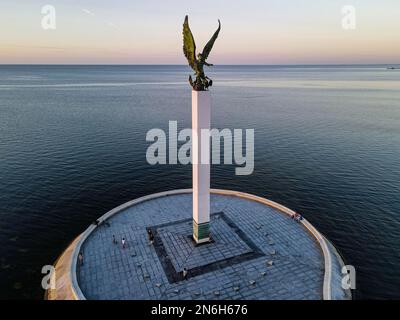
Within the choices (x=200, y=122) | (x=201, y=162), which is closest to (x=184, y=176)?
(x=201, y=162)

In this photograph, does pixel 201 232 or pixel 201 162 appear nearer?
pixel 201 162

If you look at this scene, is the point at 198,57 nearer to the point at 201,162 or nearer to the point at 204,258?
the point at 201,162

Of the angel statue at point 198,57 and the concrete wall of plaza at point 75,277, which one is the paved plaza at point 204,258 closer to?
the concrete wall of plaza at point 75,277

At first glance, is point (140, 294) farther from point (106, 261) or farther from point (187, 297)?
point (106, 261)

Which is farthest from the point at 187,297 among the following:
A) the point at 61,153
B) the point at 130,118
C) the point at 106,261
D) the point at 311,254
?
the point at 130,118

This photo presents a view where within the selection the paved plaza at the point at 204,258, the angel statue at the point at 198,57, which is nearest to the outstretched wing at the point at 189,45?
the angel statue at the point at 198,57

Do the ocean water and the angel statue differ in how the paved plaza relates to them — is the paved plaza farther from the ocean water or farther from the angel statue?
the angel statue
